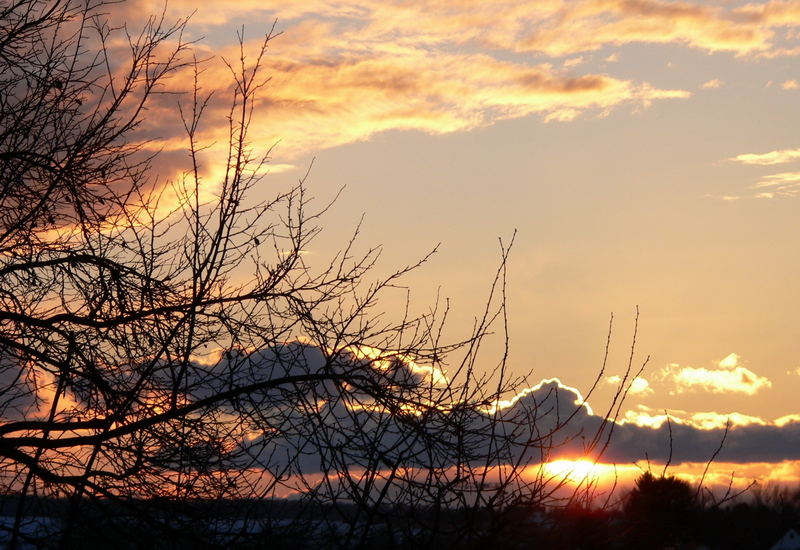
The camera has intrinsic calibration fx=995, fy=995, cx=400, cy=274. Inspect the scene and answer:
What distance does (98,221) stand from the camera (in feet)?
30.1

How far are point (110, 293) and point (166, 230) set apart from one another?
915 millimetres

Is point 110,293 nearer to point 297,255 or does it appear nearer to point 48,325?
point 48,325

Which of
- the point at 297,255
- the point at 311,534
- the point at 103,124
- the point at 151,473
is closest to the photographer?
the point at 311,534

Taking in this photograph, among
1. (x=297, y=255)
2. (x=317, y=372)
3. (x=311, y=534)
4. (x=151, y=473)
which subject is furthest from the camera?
(x=297, y=255)

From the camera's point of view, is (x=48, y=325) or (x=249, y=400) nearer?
(x=249, y=400)

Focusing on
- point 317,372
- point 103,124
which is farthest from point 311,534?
point 103,124

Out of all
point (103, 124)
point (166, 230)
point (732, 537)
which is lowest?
point (732, 537)

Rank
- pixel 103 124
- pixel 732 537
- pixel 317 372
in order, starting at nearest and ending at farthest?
1. pixel 317 372
2. pixel 103 124
3. pixel 732 537

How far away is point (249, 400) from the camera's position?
7.78m

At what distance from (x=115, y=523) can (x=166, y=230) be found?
293 cm

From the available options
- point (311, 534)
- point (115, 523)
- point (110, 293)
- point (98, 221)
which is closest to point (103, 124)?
point (98, 221)

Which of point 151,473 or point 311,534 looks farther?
point 151,473

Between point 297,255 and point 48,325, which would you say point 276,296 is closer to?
point 297,255

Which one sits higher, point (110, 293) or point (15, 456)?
point (110, 293)
